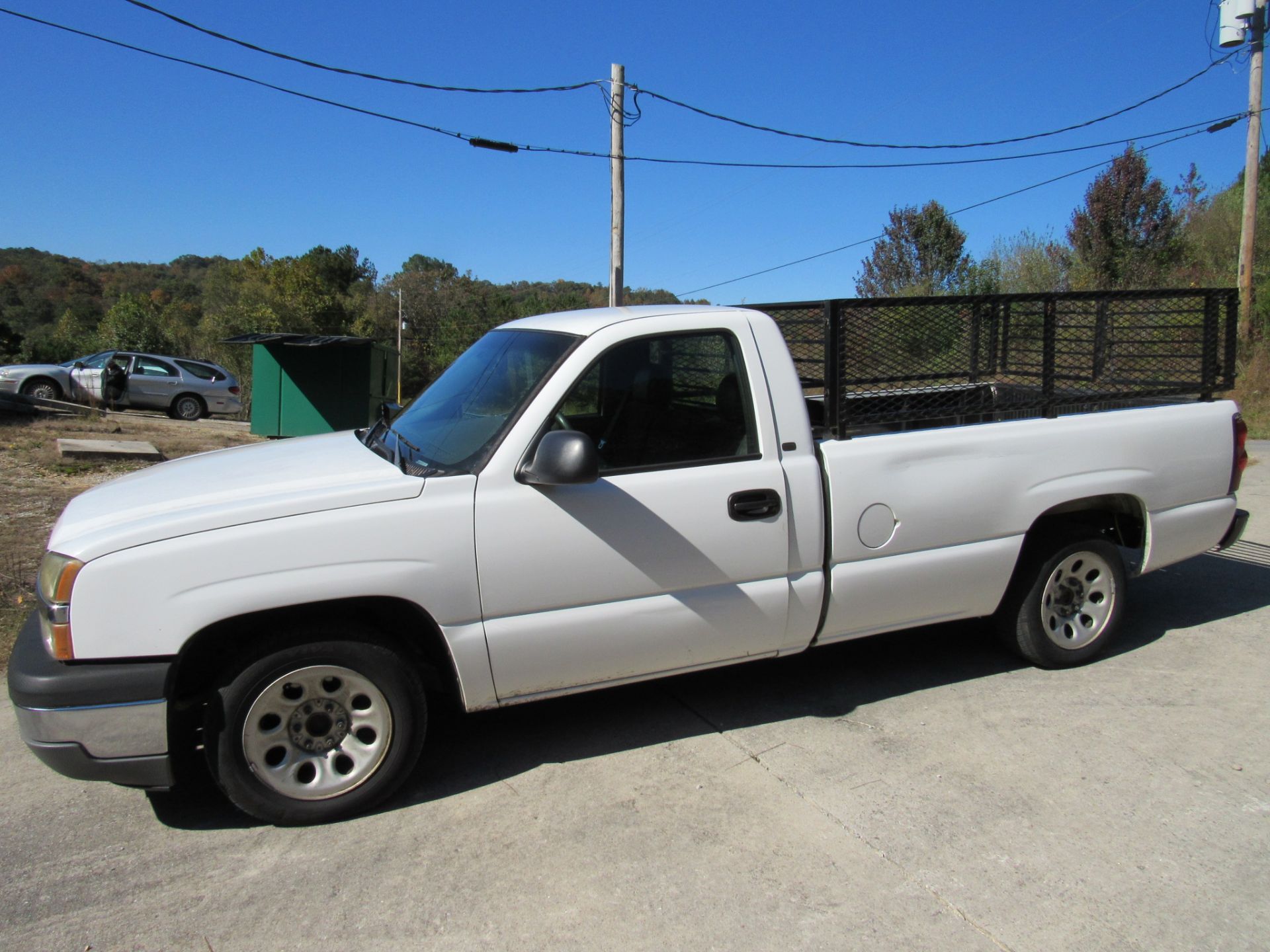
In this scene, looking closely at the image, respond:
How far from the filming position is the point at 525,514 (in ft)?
11.4

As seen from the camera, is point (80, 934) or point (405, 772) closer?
point (80, 934)

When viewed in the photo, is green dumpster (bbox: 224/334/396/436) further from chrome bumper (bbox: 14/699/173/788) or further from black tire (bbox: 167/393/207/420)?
chrome bumper (bbox: 14/699/173/788)

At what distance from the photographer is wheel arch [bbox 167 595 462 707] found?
Result: 10.7 ft

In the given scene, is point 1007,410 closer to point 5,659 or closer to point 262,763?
point 262,763

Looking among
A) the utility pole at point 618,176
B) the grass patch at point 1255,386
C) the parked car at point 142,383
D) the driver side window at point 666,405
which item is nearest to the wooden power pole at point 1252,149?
the grass patch at point 1255,386

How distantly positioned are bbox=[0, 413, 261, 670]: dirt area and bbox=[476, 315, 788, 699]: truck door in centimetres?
332

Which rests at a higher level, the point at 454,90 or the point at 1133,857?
the point at 454,90

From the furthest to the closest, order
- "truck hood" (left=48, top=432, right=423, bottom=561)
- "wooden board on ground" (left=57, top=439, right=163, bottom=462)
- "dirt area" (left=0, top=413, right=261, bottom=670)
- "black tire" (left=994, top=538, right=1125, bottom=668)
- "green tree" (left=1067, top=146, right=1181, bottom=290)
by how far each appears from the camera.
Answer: "green tree" (left=1067, top=146, right=1181, bottom=290), "wooden board on ground" (left=57, top=439, right=163, bottom=462), "dirt area" (left=0, top=413, right=261, bottom=670), "black tire" (left=994, top=538, right=1125, bottom=668), "truck hood" (left=48, top=432, right=423, bottom=561)

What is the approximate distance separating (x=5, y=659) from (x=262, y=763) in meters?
2.61

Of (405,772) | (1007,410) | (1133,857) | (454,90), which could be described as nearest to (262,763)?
(405,772)

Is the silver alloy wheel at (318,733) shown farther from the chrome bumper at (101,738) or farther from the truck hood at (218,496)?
the truck hood at (218,496)

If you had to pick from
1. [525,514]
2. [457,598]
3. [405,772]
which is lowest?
[405,772]

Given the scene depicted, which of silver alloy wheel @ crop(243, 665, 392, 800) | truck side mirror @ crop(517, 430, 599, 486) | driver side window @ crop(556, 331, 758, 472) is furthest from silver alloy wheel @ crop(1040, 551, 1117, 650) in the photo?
silver alloy wheel @ crop(243, 665, 392, 800)

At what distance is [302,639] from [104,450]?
8.54 metres
